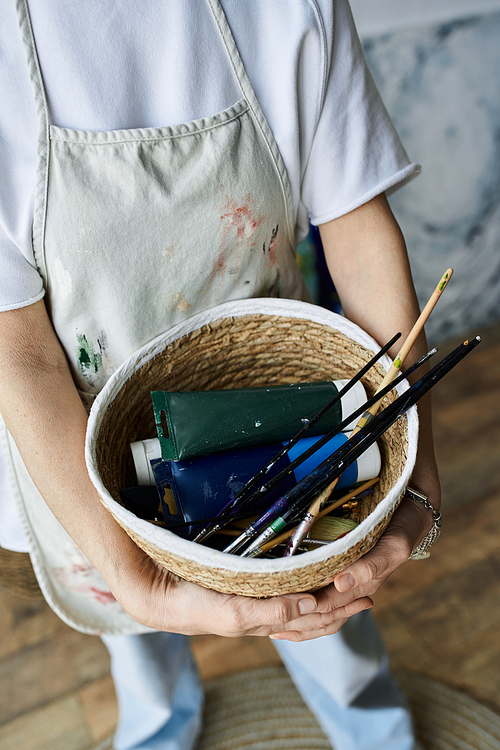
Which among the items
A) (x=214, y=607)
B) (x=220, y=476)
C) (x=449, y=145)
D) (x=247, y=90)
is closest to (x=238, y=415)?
(x=220, y=476)

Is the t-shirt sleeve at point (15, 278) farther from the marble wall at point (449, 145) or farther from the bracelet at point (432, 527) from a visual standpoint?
the marble wall at point (449, 145)

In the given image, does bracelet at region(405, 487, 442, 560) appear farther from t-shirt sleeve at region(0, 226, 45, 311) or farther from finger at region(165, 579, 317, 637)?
t-shirt sleeve at region(0, 226, 45, 311)

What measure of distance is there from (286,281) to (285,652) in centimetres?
54

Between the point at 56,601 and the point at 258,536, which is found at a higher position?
the point at 258,536

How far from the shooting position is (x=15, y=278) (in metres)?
0.41

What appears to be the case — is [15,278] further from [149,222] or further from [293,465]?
[293,465]

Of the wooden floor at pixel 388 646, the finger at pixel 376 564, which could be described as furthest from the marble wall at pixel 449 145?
the finger at pixel 376 564

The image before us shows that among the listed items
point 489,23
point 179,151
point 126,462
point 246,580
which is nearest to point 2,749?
point 126,462

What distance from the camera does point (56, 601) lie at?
0.63 m

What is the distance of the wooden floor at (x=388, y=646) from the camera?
920 mm

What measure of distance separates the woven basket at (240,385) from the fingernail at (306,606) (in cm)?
1

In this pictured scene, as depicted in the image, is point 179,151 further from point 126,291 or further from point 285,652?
point 285,652

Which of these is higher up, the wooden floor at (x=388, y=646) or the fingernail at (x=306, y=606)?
the fingernail at (x=306, y=606)

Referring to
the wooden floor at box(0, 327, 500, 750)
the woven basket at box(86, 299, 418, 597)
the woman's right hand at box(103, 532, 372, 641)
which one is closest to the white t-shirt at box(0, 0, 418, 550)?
the woven basket at box(86, 299, 418, 597)
